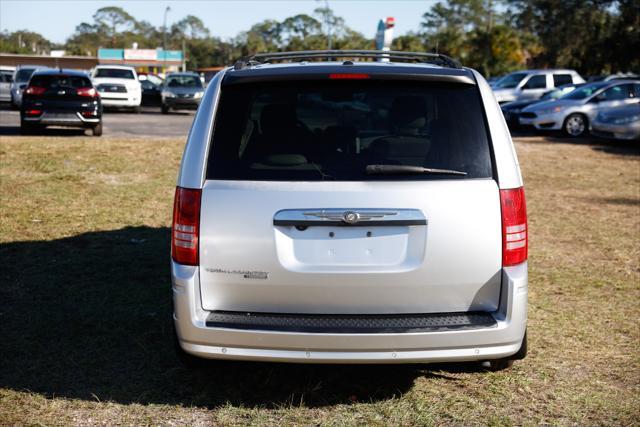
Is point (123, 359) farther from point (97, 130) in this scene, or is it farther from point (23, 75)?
point (23, 75)

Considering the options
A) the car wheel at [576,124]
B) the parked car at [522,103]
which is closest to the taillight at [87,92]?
the car wheel at [576,124]

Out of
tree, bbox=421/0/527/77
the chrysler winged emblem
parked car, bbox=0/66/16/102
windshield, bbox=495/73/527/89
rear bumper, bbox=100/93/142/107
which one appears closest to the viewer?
the chrysler winged emblem

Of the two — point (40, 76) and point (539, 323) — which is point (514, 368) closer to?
point (539, 323)

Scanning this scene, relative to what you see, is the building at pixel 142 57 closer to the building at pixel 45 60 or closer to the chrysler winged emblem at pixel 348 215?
the building at pixel 45 60

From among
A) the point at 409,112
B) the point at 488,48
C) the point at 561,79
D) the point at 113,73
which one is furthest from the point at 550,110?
the point at 488,48

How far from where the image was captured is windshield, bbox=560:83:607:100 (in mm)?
23172

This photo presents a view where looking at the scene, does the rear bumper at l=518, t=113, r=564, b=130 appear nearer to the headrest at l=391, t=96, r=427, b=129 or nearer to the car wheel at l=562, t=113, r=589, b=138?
the car wheel at l=562, t=113, r=589, b=138

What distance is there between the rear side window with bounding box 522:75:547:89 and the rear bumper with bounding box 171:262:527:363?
1040 inches

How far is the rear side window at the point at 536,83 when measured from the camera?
2928 cm

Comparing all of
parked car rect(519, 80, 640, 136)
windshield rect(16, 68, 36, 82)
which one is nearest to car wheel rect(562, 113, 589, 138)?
parked car rect(519, 80, 640, 136)

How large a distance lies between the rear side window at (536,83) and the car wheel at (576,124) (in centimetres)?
686

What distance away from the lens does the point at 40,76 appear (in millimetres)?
19141

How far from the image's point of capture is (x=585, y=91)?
23.4 m

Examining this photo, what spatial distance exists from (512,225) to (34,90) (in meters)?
16.8
